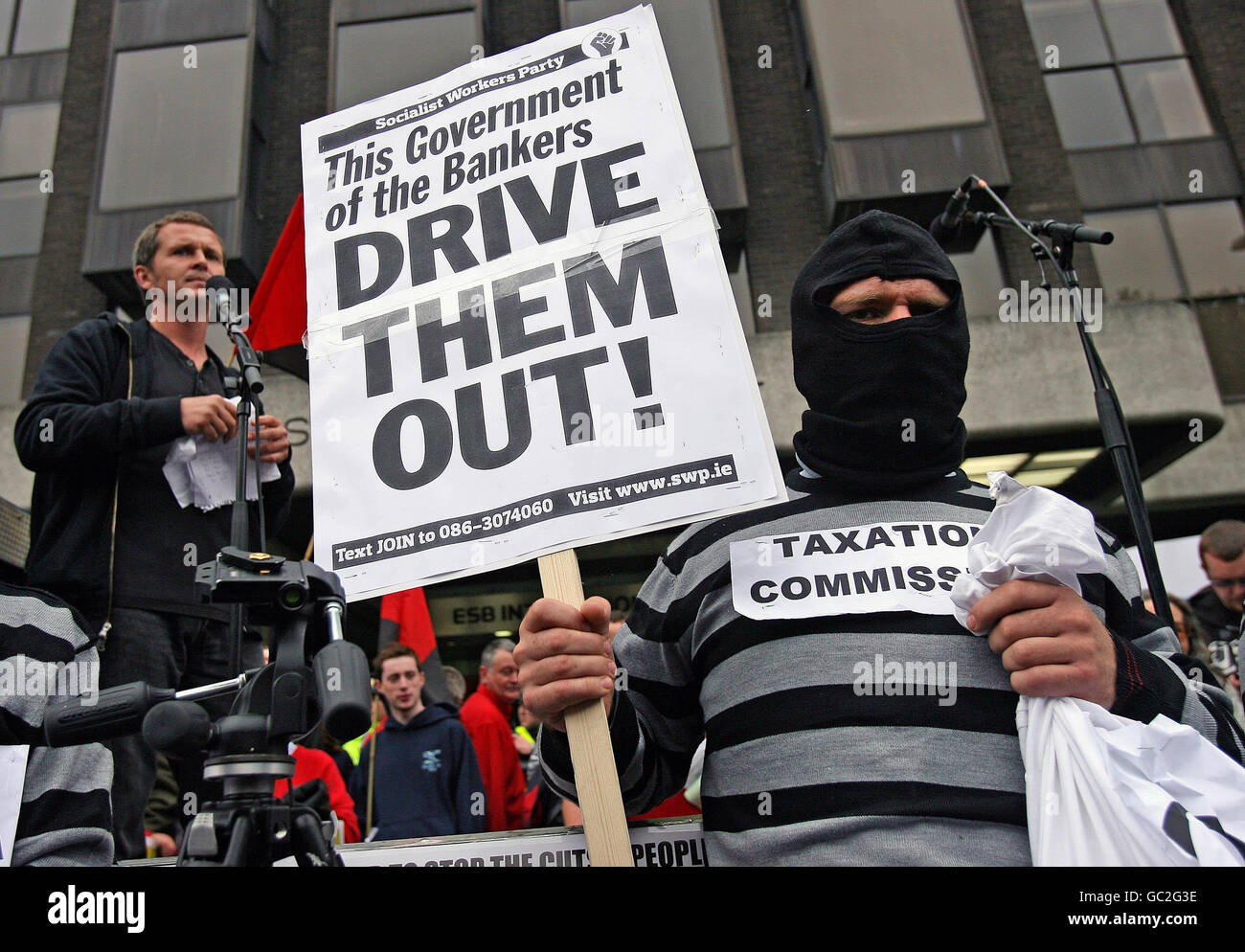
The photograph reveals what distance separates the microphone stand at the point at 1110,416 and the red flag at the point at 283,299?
9.59 ft

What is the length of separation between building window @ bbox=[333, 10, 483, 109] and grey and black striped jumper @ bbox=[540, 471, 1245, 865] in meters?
11.4

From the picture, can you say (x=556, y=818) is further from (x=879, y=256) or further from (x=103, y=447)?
(x=879, y=256)

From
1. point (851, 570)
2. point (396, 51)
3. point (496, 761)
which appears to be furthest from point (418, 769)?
point (396, 51)

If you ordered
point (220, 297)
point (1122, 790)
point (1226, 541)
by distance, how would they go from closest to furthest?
point (1122, 790)
point (220, 297)
point (1226, 541)

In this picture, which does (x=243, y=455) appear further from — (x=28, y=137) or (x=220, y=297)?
(x=28, y=137)

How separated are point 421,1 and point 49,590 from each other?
1184 cm

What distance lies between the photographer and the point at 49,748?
1.83m

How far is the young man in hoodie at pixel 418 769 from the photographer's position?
4.91 metres

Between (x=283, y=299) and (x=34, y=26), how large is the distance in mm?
13513

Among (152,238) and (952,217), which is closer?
(152,238)

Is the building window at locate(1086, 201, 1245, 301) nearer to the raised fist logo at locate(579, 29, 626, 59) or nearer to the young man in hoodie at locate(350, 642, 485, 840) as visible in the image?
the young man in hoodie at locate(350, 642, 485, 840)

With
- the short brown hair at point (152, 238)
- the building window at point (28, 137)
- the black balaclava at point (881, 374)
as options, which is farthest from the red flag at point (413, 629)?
the building window at point (28, 137)

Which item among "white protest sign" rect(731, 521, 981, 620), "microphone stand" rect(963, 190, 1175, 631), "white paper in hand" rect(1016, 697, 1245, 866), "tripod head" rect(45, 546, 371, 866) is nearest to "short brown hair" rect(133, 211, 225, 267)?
"tripod head" rect(45, 546, 371, 866)

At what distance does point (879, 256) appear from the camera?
6.48 ft
